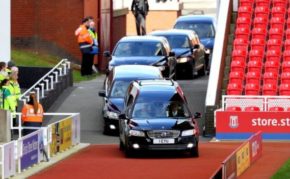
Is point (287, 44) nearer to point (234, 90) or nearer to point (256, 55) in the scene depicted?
point (256, 55)

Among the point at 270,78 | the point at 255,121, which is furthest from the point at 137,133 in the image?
the point at 270,78

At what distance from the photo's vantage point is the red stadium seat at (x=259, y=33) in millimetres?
45844

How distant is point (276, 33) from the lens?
45656 millimetres

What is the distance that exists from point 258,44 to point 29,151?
649 inches

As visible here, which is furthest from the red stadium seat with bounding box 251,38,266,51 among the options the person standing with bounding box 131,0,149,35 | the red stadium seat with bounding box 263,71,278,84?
the person standing with bounding box 131,0,149,35

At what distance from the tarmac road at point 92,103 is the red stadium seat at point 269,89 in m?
1.97

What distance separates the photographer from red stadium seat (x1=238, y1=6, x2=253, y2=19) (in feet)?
155

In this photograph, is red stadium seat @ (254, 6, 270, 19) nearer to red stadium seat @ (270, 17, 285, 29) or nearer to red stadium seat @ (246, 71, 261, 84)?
red stadium seat @ (270, 17, 285, 29)

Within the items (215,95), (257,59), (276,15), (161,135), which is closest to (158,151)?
(161,135)

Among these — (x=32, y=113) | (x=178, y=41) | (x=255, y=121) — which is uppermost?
(x=178, y=41)

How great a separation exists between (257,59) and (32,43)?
10938mm

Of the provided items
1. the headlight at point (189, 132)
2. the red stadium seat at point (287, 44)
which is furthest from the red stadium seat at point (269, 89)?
the headlight at point (189, 132)

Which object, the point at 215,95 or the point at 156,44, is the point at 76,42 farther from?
the point at 215,95

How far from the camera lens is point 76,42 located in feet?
171
